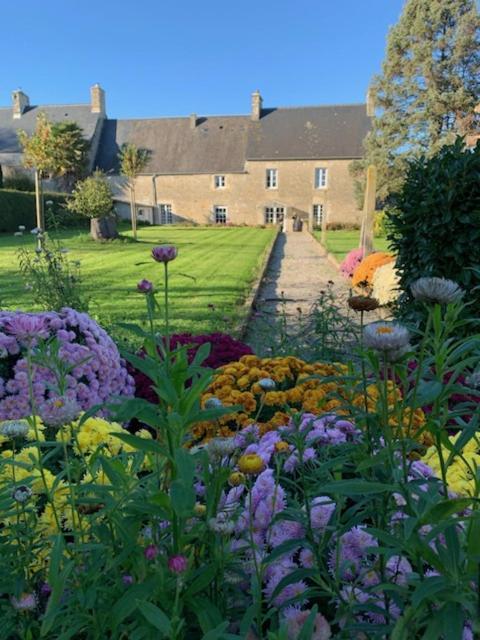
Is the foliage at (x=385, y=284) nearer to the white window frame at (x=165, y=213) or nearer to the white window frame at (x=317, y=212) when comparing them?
the white window frame at (x=317, y=212)

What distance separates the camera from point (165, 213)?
41312mm

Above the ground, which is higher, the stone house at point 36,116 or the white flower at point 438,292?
the stone house at point 36,116

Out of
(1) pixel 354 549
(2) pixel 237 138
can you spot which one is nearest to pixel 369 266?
(1) pixel 354 549

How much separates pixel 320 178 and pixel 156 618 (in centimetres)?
4047

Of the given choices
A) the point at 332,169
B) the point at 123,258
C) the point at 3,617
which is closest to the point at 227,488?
the point at 3,617

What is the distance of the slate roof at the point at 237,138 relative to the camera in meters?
39.1

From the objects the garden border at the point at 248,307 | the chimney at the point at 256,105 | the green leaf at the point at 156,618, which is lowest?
the garden border at the point at 248,307

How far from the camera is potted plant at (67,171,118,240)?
1945cm

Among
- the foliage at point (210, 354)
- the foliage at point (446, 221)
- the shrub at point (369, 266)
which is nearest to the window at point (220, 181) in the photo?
the shrub at point (369, 266)

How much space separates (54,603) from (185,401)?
1.49 ft

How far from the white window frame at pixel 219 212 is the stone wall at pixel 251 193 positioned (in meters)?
0.18

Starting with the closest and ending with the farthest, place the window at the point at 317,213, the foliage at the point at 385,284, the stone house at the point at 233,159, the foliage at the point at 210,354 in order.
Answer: the foliage at the point at 210,354
the foliage at the point at 385,284
the stone house at the point at 233,159
the window at the point at 317,213

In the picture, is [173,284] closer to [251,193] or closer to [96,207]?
[96,207]

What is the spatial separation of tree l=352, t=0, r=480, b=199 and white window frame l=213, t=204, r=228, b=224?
14452 millimetres
